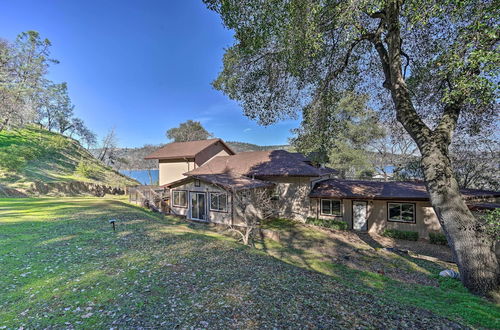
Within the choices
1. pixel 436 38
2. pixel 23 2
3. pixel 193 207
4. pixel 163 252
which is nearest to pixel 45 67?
pixel 23 2

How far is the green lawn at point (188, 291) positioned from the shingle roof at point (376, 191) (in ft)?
19.3

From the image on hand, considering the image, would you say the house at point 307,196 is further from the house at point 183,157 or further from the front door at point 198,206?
the house at point 183,157

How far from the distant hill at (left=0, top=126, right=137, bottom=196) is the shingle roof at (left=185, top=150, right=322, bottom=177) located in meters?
14.4

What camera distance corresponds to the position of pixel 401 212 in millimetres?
13969

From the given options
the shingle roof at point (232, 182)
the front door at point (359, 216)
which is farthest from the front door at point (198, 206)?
the front door at point (359, 216)

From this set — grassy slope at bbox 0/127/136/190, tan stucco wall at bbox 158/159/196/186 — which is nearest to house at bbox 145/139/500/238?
tan stucco wall at bbox 158/159/196/186

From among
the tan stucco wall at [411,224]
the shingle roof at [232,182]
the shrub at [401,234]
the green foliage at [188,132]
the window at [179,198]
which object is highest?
the green foliage at [188,132]

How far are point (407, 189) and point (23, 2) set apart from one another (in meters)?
24.8

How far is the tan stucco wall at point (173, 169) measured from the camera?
75.1ft

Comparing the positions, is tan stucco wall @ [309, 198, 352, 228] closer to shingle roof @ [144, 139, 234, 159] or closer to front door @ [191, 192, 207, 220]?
front door @ [191, 192, 207, 220]

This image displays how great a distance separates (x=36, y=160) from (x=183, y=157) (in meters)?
20.7

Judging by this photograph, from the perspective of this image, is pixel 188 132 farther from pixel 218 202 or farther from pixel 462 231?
pixel 462 231

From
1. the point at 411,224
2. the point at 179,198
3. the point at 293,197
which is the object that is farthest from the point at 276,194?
the point at 411,224

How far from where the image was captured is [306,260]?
9.86m
